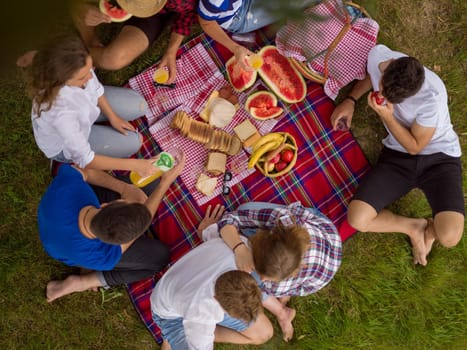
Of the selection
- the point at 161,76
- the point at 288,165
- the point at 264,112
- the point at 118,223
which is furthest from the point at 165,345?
the point at 161,76

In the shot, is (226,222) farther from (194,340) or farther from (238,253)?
(194,340)

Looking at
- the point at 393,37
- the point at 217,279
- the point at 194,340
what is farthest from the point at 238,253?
the point at 393,37

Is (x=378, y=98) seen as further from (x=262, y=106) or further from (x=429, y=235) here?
(x=429, y=235)

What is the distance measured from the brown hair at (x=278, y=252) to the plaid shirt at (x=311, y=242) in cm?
30

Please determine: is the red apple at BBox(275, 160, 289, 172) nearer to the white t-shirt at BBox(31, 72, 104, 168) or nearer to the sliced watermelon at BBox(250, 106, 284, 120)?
the sliced watermelon at BBox(250, 106, 284, 120)

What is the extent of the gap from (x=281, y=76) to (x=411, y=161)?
1.14 metres

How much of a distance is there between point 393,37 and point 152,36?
6.28 feet

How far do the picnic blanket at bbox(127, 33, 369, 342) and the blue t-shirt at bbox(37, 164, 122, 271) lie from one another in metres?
0.71

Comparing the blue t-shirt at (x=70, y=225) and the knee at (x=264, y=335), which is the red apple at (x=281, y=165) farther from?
the blue t-shirt at (x=70, y=225)

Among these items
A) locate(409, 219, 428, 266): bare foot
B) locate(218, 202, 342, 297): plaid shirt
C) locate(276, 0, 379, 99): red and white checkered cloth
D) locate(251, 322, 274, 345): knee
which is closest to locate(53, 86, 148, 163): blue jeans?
locate(218, 202, 342, 297): plaid shirt

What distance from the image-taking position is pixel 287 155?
3.15 metres

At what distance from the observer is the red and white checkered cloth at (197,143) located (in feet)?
10.6

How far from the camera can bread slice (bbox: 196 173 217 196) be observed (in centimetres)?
319

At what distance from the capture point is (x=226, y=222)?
286cm
